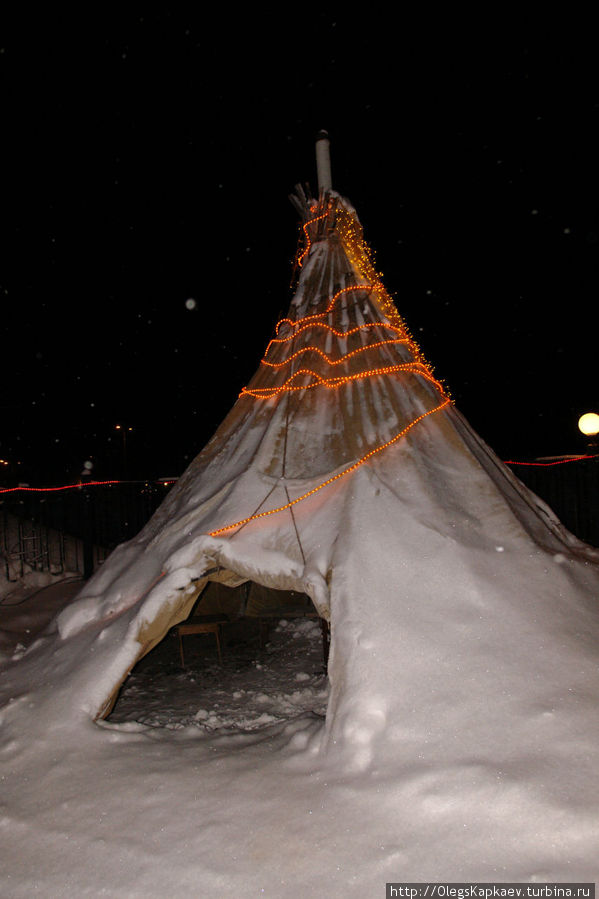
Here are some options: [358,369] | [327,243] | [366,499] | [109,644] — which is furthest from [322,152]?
[109,644]

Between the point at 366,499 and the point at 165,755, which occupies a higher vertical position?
the point at 366,499

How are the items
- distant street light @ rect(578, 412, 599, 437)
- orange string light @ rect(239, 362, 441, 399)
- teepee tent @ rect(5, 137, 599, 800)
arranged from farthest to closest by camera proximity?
1. distant street light @ rect(578, 412, 599, 437)
2. orange string light @ rect(239, 362, 441, 399)
3. teepee tent @ rect(5, 137, 599, 800)

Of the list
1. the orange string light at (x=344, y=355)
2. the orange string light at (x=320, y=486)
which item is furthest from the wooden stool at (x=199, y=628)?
the orange string light at (x=344, y=355)

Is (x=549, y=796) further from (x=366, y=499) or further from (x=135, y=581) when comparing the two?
(x=135, y=581)

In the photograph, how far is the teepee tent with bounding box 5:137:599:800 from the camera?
248 cm

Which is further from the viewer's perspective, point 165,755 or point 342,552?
point 342,552

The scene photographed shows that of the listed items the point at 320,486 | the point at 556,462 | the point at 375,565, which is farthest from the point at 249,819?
the point at 556,462

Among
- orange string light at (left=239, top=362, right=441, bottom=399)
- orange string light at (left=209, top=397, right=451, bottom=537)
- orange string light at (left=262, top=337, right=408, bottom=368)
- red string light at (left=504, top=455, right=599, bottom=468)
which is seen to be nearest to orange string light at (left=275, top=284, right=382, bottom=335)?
orange string light at (left=262, top=337, right=408, bottom=368)

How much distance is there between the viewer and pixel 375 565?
122 inches

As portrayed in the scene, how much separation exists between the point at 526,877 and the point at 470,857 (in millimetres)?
197

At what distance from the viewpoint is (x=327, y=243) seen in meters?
5.00

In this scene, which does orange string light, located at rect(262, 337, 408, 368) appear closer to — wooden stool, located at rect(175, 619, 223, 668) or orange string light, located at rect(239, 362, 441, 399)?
orange string light, located at rect(239, 362, 441, 399)

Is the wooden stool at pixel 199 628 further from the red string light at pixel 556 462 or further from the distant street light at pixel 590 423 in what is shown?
the distant street light at pixel 590 423

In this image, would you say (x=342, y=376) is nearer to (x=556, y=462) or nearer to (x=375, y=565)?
(x=375, y=565)
